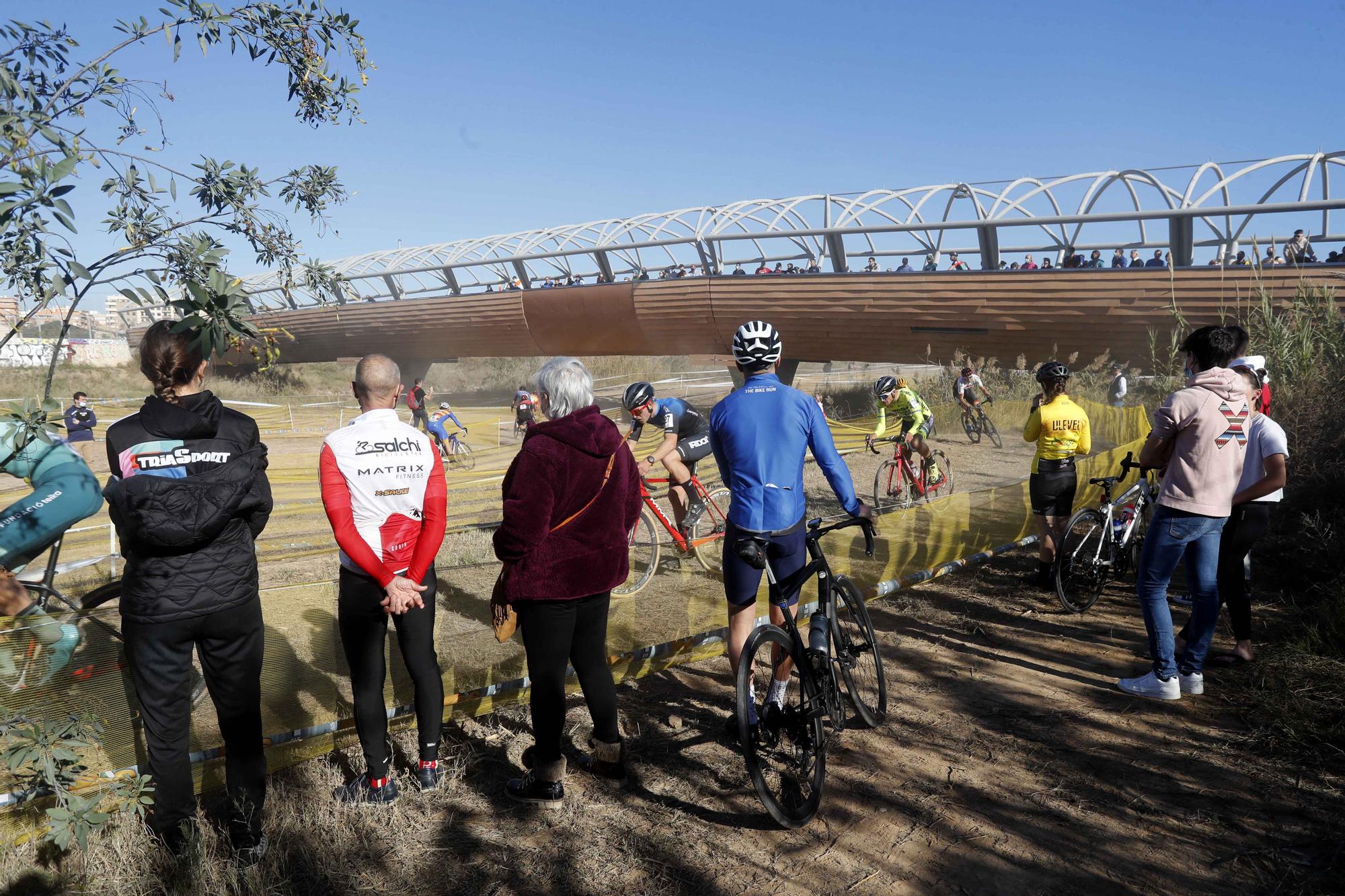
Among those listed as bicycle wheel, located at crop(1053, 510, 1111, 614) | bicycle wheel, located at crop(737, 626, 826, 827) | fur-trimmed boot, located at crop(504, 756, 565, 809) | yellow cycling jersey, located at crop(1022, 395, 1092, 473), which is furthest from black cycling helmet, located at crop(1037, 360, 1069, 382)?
fur-trimmed boot, located at crop(504, 756, 565, 809)

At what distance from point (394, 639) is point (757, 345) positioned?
8.23 feet

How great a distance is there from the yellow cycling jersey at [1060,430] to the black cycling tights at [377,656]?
196 inches

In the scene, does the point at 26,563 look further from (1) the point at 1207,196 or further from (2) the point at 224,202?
(1) the point at 1207,196

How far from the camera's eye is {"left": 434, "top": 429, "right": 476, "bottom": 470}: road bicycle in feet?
57.3

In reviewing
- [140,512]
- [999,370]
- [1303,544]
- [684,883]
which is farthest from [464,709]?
[999,370]

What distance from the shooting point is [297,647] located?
388 cm

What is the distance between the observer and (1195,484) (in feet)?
14.3

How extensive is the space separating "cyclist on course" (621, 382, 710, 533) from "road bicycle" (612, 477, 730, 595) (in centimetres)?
10

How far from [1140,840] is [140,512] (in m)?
4.05

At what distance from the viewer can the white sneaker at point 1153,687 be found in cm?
465

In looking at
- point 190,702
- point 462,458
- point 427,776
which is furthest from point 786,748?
point 462,458

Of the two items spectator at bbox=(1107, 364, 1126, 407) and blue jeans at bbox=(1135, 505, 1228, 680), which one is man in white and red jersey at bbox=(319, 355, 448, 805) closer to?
blue jeans at bbox=(1135, 505, 1228, 680)

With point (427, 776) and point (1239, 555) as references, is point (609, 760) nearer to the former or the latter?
point (427, 776)

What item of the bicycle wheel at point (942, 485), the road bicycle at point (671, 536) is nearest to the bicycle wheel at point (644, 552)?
the road bicycle at point (671, 536)
